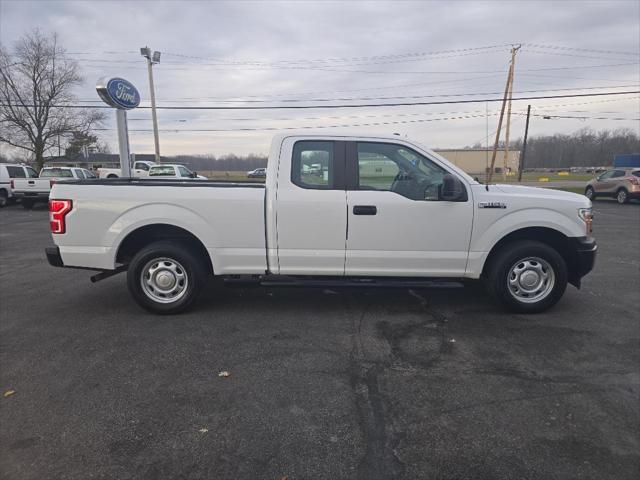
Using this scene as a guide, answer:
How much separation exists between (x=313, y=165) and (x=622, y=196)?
20.9 meters

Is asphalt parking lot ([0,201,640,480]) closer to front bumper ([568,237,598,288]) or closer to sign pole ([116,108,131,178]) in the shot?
front bumper ([568,237,598,288])

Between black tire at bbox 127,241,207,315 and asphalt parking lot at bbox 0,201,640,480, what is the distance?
0.19m

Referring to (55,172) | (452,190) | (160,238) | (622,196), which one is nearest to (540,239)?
(452,190)

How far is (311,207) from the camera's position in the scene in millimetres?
4410

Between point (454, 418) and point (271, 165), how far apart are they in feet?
10.1

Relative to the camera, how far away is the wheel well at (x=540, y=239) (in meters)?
4.67

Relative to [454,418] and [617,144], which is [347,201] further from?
[617,144]

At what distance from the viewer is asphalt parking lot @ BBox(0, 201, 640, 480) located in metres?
2.38

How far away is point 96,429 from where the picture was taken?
2664 millimetres

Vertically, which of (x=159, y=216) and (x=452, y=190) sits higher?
(x=452, y=190)

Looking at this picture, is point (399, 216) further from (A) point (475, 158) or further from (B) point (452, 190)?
(A) point (475, 158)

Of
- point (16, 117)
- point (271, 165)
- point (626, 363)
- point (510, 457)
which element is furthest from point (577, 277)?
point (16, 117)

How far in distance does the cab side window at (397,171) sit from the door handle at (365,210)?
0.21 m

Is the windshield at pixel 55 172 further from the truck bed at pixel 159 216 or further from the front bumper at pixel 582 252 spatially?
the front bumper at pixel 582 252
